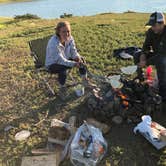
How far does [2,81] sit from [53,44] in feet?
6.39

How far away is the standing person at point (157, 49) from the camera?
573 cm

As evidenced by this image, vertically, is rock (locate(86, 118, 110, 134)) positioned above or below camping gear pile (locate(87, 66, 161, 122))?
below

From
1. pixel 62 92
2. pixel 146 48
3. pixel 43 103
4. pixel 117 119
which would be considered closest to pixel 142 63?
pixel 146 48

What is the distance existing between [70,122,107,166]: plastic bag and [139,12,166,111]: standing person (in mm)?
1319

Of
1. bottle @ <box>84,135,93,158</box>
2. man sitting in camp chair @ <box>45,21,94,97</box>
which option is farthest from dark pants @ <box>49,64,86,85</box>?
bottle @ <box>84,135,93,158</box>

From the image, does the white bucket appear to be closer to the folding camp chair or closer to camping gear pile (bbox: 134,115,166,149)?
the folding camp chair

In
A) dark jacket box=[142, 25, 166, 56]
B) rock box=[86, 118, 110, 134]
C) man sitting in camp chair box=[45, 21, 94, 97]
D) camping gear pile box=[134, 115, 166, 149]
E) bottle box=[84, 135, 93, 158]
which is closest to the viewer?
bottle box=[84, 135, 93, 158]

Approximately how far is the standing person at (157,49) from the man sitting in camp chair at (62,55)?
1039 millimetres

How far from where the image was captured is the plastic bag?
4.63 meters

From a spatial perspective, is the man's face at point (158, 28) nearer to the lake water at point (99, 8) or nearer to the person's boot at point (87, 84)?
the person's boot at point (87, 84)

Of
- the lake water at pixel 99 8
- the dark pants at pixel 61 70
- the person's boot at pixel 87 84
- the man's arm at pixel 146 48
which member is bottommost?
the lake water at pixel 99 8

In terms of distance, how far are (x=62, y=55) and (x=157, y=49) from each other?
147 centimetres

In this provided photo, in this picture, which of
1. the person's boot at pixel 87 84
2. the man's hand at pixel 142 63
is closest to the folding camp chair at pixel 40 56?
the person's boot at pixel 87 84

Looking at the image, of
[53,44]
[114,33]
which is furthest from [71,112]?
[114,33]
